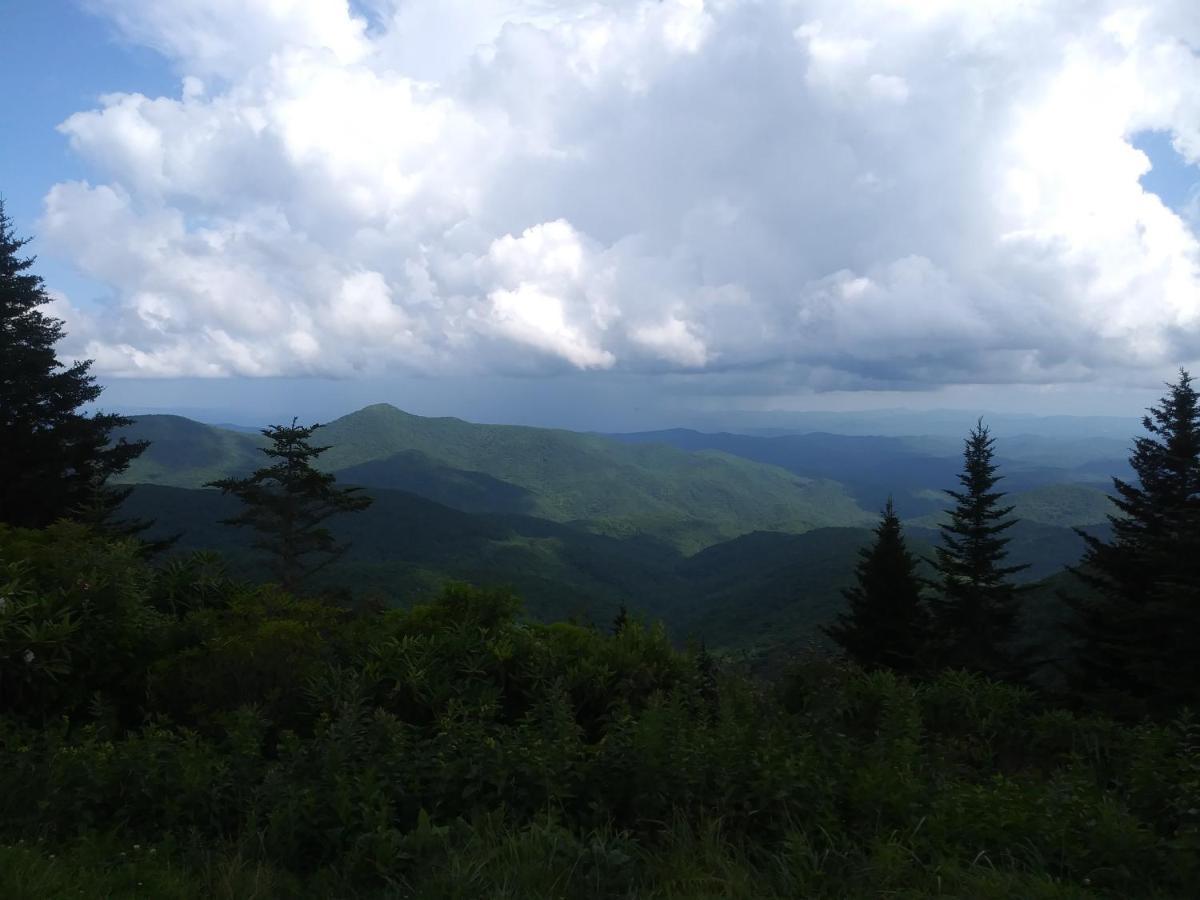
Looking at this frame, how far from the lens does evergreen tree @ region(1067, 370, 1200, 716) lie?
62.3ft

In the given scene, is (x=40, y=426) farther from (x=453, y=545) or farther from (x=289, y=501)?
(x=453, y=545)

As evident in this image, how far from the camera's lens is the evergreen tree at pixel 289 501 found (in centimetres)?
2920

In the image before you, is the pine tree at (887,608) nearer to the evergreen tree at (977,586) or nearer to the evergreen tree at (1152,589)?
the evergreen tree at (977,586)

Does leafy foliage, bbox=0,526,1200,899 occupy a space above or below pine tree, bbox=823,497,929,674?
above

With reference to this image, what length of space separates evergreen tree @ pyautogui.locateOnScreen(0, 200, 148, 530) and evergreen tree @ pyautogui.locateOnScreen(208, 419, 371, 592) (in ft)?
15.2

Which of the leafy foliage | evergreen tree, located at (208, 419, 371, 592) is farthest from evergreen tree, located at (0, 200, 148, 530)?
the leafy foliage

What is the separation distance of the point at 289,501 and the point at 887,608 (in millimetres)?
27066

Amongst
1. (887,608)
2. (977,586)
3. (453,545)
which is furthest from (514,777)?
(453,545)

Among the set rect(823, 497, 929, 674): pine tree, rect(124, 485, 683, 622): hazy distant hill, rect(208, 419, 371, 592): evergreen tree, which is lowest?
rect(124, 485, 683, 622): hazy distant hill

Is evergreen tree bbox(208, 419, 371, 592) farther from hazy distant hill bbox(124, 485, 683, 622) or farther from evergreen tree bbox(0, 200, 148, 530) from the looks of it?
hazy distant hill bbox(124, 485, 683, 622)

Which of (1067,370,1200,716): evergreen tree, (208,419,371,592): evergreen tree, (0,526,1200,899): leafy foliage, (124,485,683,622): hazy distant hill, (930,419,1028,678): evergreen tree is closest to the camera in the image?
(0,526,1200,899): leafy foliage

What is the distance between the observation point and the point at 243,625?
6.20 m

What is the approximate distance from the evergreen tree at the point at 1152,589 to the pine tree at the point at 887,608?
20.6ft

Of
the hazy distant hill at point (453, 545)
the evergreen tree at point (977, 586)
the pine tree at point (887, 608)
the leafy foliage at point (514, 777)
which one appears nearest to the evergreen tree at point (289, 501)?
the pine tree at point (887, 608)
